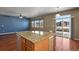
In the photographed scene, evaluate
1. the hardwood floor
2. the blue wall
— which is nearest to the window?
the blue wall

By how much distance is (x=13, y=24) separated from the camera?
1.30 metres

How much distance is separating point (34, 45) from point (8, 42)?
47cm

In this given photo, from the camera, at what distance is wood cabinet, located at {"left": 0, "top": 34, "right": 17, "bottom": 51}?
125 cm

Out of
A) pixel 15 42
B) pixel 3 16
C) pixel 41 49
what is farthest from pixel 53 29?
pixel 3 16

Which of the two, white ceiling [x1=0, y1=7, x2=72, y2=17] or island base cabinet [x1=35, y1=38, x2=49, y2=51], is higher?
white ceiling [x1=0, y1=7, x2=72, y2=17]

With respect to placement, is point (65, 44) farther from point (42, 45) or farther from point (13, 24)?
point (13, 24)

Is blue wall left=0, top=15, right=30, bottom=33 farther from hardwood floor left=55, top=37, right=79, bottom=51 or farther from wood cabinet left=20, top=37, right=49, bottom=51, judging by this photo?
hardwood floor left=55, top=37, right=79, bottom=51

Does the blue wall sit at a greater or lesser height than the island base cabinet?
greater

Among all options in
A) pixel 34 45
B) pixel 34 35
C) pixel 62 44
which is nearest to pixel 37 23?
pixel 34 35

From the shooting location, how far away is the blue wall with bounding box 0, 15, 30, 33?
1.23 meters

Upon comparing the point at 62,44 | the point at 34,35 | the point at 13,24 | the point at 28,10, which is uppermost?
the point at 28,10

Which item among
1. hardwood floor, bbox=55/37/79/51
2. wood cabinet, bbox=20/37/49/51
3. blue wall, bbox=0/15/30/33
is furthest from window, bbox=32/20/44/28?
hardwood floor, bbox=55/37/79/51

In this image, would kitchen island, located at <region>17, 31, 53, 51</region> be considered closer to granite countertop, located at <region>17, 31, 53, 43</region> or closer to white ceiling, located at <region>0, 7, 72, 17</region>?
granite countertop, located at <region>17, 31, 53, 43</region>

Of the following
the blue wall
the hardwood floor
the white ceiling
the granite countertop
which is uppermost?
the white ceiling
